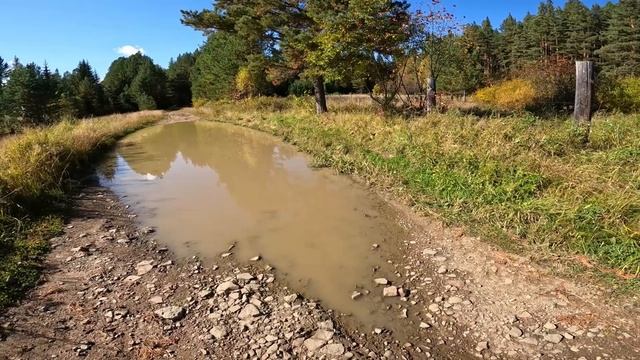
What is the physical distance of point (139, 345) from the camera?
3.76 m

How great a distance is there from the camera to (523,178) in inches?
260

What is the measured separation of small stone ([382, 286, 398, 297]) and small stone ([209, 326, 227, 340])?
5.58 feet

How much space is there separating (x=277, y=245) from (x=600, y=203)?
422 centimetres

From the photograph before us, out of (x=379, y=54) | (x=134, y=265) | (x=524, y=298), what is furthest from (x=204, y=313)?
(x=379, y=54)

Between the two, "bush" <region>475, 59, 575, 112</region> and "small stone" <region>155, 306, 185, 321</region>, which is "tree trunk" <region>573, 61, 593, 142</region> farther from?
"small stone" <region>155, 306, 185, 321</region>

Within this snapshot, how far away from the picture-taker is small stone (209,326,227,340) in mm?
3865

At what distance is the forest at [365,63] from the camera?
1563 centimetres

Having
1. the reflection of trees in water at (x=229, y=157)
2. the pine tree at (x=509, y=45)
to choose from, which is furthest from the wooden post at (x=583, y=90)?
the pine tree at (x=509, y=45)

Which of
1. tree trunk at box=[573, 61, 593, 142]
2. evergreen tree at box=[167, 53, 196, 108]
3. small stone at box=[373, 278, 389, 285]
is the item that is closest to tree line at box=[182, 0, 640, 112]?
tree trunk at box=[573, 61, 593, 142]

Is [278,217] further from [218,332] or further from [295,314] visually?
[218,332]

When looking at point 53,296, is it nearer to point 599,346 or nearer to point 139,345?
point 139,345

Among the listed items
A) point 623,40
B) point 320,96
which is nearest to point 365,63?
point 320,96

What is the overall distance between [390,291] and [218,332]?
6.02 ft

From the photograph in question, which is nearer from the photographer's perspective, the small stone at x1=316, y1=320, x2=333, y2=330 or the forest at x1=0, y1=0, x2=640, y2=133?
the small stone at x1=316, y1=320, x2=333, y2=330
